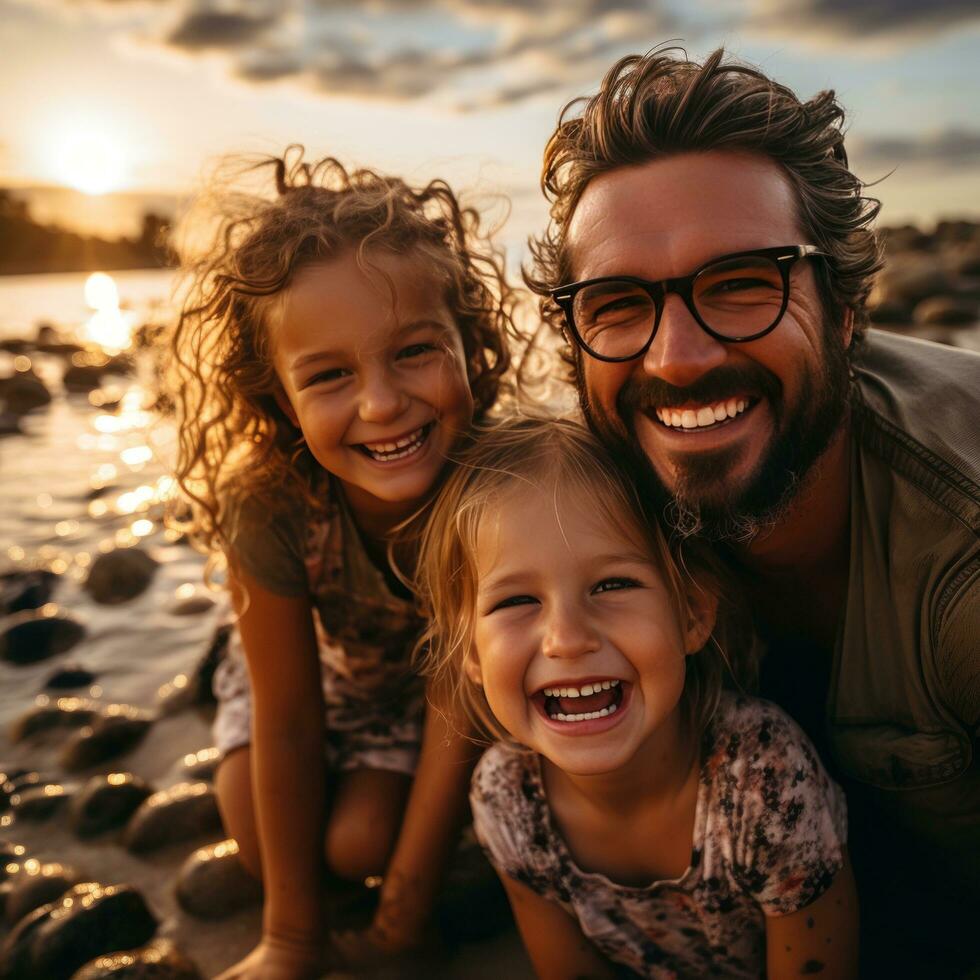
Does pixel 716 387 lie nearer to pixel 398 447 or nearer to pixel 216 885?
pixel 398 447

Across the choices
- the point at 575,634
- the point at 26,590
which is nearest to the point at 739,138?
the point at 575,634

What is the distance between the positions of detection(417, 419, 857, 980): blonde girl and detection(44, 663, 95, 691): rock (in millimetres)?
2657

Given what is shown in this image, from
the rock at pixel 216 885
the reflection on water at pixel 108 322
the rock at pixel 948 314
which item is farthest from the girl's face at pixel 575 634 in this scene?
the reflection on water at pixel 108 322

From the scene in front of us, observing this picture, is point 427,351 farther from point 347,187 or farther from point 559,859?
point 559,859

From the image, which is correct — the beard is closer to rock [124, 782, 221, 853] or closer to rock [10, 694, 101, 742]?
rock [124, 782, 221, 853]

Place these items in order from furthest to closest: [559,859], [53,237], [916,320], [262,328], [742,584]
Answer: [53,237] → [916,320] → [262,328] → [742,584] → [559,859]

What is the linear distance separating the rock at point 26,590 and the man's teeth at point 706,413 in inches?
170

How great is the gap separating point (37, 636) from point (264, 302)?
289cm

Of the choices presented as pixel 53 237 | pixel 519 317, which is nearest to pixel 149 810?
pixel 519 317

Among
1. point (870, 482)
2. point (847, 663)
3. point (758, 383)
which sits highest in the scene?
point (758, 383)

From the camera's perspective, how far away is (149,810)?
323cm

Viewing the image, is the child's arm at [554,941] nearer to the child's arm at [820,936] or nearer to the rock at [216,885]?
the child's arm at [820,936]

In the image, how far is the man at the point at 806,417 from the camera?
217 cm

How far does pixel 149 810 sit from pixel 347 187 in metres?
2.40
